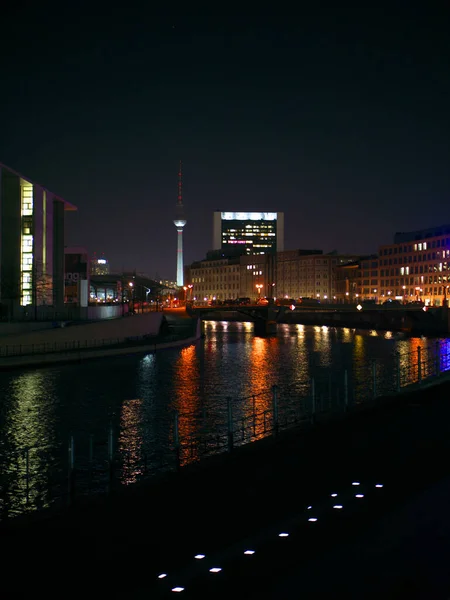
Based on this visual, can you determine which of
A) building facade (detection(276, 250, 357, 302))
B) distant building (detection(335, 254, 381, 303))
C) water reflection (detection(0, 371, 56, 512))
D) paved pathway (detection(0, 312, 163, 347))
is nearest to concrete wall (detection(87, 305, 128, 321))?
paved pathway (detection(0, 312, 163, 347))

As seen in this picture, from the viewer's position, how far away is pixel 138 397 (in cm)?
3275

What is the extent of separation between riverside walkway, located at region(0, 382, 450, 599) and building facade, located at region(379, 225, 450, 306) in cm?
9981

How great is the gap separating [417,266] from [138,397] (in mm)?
93875

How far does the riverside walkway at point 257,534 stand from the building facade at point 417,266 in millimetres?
99808

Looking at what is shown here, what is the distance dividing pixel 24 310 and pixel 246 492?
44.9 metres

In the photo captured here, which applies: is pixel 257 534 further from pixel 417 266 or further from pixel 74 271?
pixel 417 266

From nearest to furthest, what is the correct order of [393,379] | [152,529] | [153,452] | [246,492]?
1. [152,529]
2. [246,492]
3. [153,452]
4. [393,379]

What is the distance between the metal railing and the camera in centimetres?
1443

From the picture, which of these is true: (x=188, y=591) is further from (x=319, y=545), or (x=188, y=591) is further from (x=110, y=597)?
(x=319, y=545)

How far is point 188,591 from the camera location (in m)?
6.63

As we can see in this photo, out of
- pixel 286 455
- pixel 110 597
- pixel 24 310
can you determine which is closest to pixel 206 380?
pixel 24 310

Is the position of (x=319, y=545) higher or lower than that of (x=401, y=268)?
lower

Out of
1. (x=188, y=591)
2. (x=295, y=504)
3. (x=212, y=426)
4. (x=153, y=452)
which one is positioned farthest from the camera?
(x=212, y=426)

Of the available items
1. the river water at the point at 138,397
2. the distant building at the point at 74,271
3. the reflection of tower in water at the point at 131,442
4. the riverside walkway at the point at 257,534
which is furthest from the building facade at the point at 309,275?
the riverside walkway at the point at 257,534
